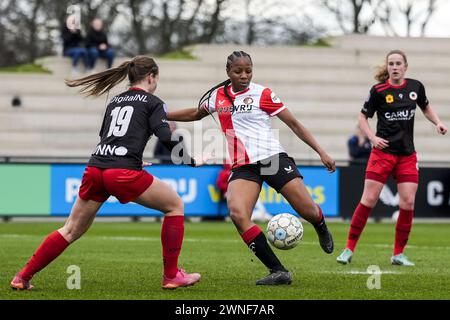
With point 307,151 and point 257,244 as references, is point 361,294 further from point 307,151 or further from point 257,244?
point 307,151

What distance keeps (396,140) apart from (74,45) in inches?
724

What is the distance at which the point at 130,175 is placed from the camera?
27.3 ft

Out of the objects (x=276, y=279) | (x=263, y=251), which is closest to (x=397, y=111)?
(x=263, y=251)

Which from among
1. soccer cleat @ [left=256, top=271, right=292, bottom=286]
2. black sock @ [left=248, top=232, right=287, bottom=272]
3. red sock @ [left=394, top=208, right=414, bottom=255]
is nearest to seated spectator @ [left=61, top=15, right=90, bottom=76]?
red sock @ [left=394, top=208, right=414, bottom=255]

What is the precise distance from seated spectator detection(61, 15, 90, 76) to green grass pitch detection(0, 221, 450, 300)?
36.1 feet

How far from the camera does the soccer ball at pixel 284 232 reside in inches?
378

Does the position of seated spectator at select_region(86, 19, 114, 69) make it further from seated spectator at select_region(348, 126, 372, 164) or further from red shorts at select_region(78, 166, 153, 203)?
red shorts at select_region(78, 166, 153, 203)

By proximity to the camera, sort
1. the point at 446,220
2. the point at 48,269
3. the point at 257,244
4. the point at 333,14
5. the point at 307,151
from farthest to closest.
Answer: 1. the point at 333,14
2. the point at 307,151
3. the point at 446,220
4. the point at 48,269
5. the point at 257,244

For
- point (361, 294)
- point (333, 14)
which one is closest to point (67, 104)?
point (333, 14)

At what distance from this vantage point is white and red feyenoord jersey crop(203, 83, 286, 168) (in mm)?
9180

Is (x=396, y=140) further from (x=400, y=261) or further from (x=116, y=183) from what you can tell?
(x=116, y=183)
